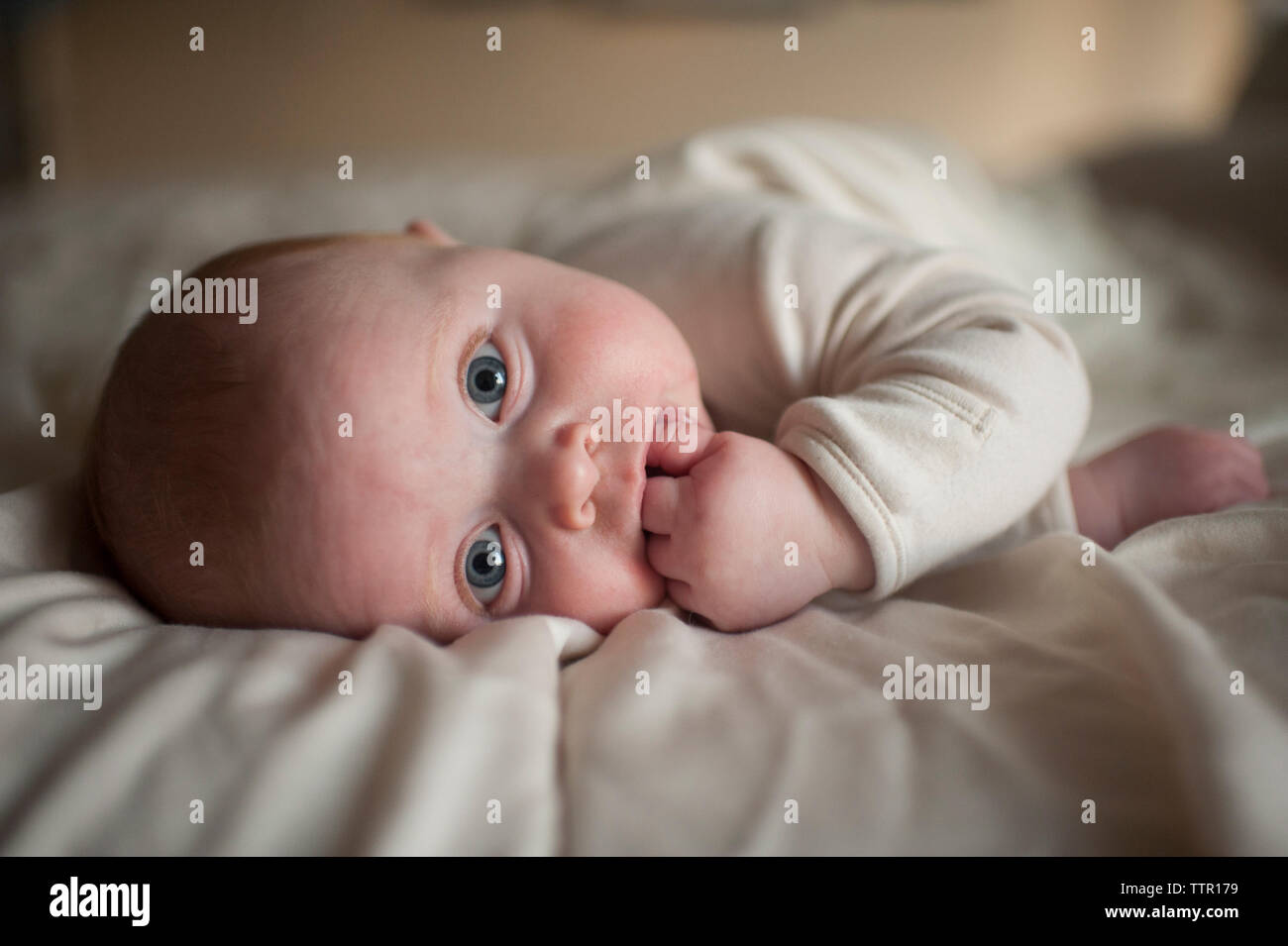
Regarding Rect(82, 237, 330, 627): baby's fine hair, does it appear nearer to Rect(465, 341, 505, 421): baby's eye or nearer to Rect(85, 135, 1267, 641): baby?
Rect(85, 135, 1267, 641): baby

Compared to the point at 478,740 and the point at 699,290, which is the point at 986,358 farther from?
the point at 478,740

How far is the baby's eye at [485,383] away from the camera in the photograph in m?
0.77

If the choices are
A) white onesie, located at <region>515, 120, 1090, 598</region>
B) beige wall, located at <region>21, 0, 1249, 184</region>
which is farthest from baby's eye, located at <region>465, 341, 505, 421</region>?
beige wall, located at <region>21, 0, 1249, 184</region>

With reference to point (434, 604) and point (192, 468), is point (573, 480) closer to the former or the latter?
point (434, 604)

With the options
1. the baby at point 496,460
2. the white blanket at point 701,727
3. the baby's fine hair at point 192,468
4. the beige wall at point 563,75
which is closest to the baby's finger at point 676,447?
the baby at point 496,460

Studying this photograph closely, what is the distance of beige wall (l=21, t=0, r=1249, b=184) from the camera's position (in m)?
3.83

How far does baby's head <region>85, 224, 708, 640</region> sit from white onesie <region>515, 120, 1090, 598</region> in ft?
0.62

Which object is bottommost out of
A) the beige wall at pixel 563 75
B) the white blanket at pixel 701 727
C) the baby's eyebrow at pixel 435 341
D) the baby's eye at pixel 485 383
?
the white blanket at pixel 701 727

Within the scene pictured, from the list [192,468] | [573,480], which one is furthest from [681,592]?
[192,468]

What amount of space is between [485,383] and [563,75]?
141 inches

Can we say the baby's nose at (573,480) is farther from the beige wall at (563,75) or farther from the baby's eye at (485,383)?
the beige wall at (563,75)

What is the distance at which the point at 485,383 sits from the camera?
0.77m
